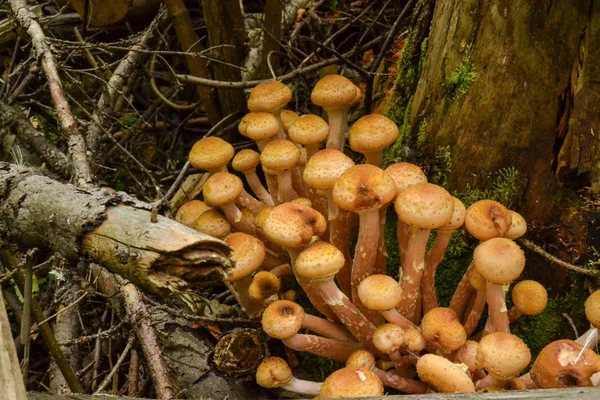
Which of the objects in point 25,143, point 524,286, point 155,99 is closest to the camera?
point 524,286

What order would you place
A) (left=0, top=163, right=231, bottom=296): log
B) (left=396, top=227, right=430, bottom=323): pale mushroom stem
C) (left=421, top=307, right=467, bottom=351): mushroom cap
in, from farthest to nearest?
(left=396, top=227, right=430, bottom=323): pale mushroom stem, (left=421, top=307, right=467, bottom=351): mushroom cap, (left=0, top=163, right=231, bottom=296): log

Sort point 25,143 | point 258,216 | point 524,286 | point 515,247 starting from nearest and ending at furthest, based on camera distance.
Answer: point 515,247, point 524,286, point 258,216, point 25,143

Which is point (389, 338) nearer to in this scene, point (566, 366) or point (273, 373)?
point (273, 373)

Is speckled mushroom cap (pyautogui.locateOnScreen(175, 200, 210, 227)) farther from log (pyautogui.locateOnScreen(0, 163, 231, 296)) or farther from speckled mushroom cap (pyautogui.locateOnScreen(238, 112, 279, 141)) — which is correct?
log (pyautogui.locateOnScreen(0, 163, 231, 296))

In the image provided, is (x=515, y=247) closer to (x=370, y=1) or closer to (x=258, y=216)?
(x=258, y=216)

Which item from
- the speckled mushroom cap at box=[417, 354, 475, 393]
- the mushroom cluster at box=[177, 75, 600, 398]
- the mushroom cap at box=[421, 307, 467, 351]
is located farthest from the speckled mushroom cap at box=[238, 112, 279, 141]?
the speckled mushroom cap at box=[417, 354, 475, 393]

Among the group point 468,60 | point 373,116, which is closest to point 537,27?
point 468,60

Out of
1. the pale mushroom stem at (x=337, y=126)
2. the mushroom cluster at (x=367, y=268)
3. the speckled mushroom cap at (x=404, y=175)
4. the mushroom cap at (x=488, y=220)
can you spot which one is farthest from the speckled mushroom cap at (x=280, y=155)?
the mushroom cap at (x=488, y=220)
